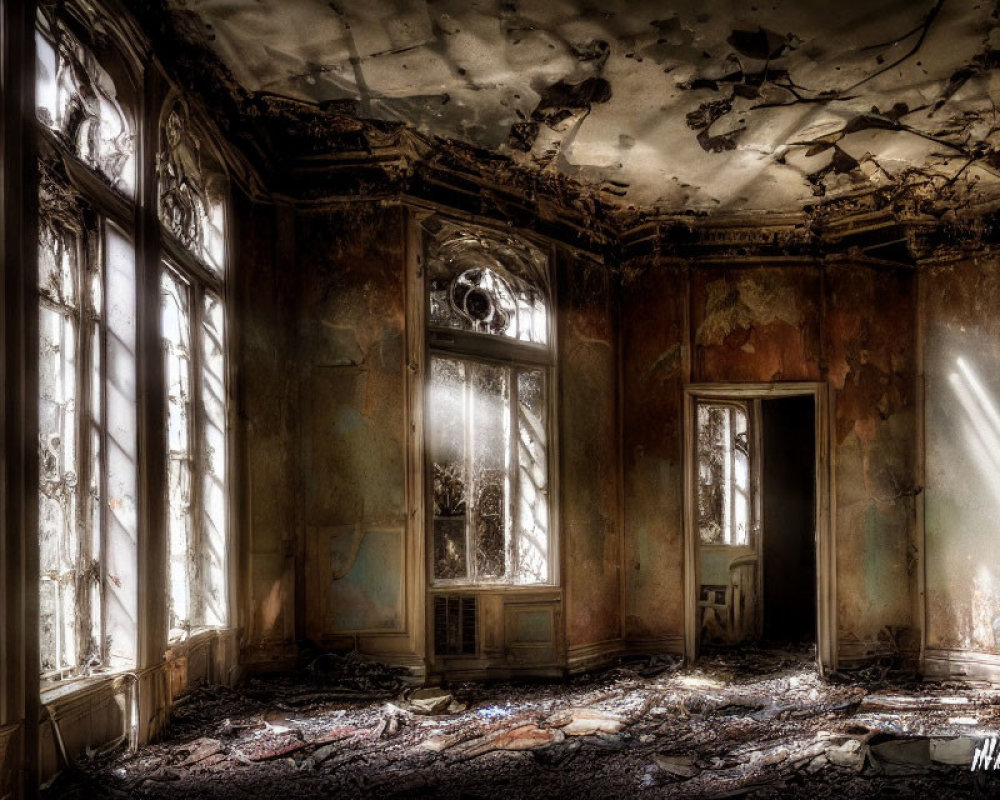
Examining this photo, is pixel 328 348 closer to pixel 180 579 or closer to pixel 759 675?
pixel 180 579

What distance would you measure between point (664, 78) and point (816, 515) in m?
3.79

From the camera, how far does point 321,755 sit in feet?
13.0

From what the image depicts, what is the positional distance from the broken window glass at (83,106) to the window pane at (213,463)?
3.73 ft

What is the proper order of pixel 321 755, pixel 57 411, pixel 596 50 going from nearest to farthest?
pixel 57 411 < pixel 321 755 < pixel 596 50

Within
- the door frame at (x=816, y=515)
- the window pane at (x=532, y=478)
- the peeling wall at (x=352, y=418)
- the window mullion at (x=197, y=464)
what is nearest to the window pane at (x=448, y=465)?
the peeling wall at (x=352, y=418)

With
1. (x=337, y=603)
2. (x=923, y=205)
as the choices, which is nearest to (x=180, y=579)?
(x=337, y=603)

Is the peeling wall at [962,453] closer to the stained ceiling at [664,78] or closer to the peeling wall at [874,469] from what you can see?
the peeling wall at [874,469]

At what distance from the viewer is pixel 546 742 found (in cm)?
433

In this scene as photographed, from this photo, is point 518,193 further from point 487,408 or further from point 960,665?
point 960,665

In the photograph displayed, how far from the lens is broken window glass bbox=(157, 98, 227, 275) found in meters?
4.34

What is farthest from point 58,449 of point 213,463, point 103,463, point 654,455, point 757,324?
point 757,324

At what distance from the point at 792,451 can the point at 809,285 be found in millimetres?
2220

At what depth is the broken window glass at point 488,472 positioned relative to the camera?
5773 mm

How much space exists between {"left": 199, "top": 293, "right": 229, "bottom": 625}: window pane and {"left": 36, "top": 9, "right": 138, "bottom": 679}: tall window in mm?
1026
